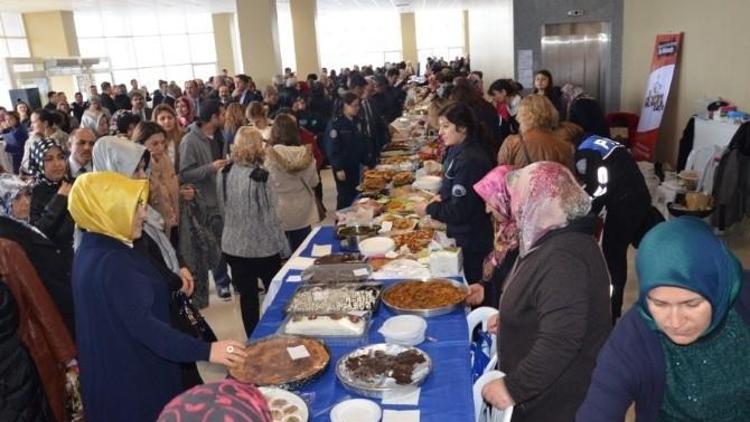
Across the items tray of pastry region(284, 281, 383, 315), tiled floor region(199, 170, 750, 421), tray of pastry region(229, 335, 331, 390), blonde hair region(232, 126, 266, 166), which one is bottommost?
tiled floor region(199, 170, 750, 421)

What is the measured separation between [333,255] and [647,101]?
6170 mm

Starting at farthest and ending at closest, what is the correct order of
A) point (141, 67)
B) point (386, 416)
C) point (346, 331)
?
point (141, 67)
point (346, 331)
point (386, 416)

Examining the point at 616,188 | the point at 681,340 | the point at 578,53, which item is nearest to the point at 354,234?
the point at 616,188

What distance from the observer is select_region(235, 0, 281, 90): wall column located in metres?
10.6

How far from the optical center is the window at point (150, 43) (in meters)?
17.2

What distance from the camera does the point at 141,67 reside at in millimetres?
19125

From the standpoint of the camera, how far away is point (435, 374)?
2.06m

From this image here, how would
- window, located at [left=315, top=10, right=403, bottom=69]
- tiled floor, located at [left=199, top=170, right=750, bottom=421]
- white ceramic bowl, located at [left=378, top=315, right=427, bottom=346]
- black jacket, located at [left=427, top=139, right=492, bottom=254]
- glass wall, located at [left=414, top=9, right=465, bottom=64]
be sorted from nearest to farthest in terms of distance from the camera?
white ceramic bowl, located at [left=378, top=315, right=427, bottom=346] → black jacket, located at [left=427, top=139, right=492, bottom=254] → tiled floor, located at [left=199, top=170, right=750, bottom=421] → window, located at [left=315, top=10, right=403, bottom=69] → glass wall, located at [left=414, top=9, right=465, bottom=64]

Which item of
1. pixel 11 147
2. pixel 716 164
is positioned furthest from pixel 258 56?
pixel 716 164

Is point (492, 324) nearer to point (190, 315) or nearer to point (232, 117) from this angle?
point (190, 315)

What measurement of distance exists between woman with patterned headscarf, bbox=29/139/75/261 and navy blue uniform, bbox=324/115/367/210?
2690 millimetres

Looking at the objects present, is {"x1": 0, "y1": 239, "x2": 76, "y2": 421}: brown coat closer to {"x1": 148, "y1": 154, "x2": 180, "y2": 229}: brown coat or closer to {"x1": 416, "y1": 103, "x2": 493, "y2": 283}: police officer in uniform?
{"x1": 148, "y1": 154, "x2": 180, "y2": 229}: brown coat

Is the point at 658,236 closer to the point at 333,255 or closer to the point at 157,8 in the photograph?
the point at 333,255

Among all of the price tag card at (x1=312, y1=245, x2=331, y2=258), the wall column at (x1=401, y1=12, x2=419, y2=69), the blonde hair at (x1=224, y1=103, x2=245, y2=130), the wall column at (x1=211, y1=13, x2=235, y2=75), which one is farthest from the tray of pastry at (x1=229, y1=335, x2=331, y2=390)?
the wall column at (x1=401, y1=12, x2=419, y2=69)
